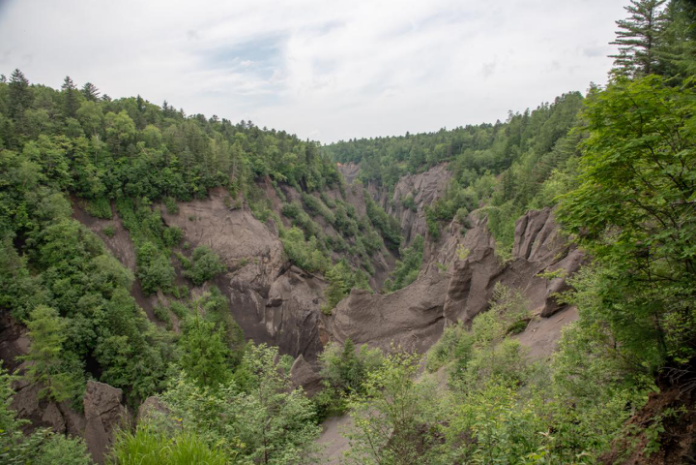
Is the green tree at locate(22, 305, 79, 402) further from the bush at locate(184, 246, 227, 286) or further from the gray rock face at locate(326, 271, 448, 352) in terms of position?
the gray rock face at locate(326, 271, 448, 352)

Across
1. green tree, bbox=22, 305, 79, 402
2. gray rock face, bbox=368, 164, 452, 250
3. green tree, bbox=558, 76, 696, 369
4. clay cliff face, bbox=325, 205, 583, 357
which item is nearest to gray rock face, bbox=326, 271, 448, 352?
clay cliff face, bbox=325, 205, 583, 357

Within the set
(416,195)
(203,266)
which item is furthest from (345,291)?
(416,195)

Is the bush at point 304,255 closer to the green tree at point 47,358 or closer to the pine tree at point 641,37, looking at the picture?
the green tree at point 47,358

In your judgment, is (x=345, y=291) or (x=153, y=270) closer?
(x=345, y=291)

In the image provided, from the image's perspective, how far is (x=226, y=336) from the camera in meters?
39.4

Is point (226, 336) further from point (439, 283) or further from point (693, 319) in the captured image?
point (693, 319)

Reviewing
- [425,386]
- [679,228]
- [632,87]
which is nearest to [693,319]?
[679,228]

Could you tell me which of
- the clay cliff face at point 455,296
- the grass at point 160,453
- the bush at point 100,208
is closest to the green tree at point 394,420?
the grass at point 160,453

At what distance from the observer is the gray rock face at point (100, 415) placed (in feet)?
77.7

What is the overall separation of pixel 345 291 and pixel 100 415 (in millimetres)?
26187

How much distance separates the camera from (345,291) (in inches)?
1756

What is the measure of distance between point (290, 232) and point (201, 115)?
2173 inches

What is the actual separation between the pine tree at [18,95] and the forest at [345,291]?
8.8 inches

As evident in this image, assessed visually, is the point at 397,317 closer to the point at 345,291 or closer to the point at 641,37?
the point at 345,291
